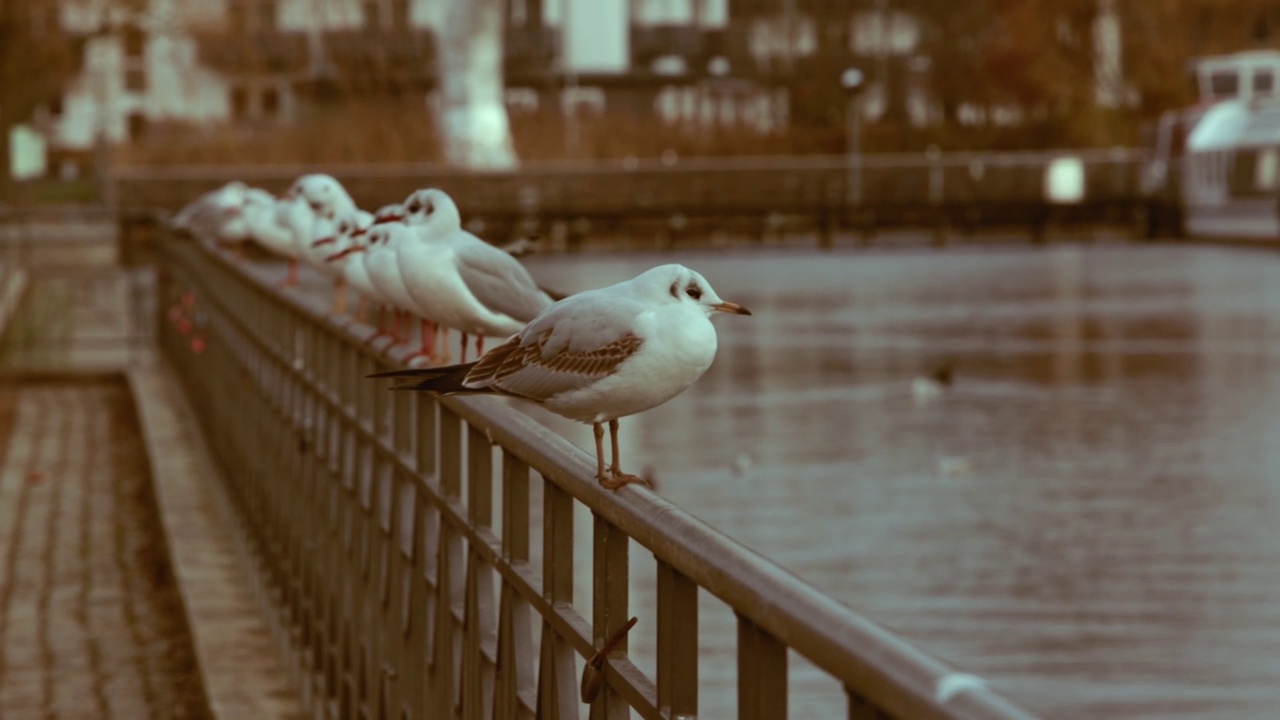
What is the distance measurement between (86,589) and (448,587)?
5301 mm

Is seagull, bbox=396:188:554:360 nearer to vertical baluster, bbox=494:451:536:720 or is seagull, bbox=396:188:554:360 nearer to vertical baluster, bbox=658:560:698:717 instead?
vertical baluster, bbox=494:451:536:720

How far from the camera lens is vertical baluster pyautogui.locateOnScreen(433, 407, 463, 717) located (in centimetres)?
499

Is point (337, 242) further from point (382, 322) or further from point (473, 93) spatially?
point (473, 93)

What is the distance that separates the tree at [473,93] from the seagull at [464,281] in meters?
44.6

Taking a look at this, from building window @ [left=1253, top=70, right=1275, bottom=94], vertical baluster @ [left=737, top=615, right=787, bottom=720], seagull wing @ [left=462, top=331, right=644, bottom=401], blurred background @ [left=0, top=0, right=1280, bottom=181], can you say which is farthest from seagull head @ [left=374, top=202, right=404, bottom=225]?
building window @ [left=1253, top=70, right=1275, bottom=94]

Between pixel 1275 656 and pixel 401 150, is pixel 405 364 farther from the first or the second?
pixel 401 150

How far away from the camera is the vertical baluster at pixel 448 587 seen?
4.99 m

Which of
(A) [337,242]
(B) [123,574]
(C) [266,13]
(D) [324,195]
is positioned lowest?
(B) [123,574]

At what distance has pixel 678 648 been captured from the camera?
3141 mm

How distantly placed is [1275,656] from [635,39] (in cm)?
7271

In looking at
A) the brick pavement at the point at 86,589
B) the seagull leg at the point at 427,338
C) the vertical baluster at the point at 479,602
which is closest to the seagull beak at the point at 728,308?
the vertical baluster at the point at 479,602

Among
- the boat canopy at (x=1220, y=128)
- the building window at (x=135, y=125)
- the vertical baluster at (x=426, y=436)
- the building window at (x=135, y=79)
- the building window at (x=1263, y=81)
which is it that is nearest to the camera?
the vertical baluster at (x=426, y=436)

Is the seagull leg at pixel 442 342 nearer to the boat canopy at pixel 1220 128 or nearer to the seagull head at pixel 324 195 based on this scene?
the seagull head at pixel 324 195

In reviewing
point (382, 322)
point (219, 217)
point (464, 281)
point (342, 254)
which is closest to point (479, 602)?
point (464, 281)
